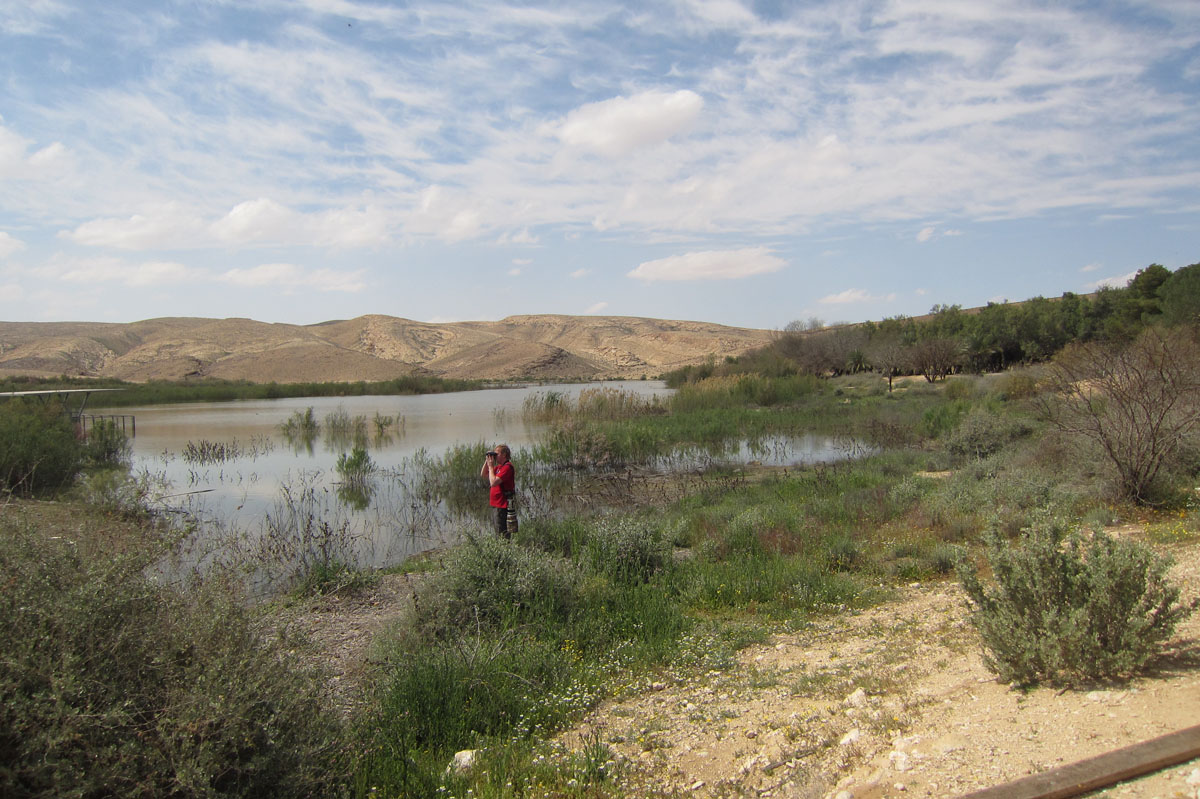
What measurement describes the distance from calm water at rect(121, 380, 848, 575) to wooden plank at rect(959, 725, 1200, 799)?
8.95 meters

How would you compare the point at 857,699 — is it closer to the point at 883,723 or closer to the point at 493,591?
the point at 883,723

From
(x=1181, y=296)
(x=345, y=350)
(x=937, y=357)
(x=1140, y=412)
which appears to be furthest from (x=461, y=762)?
Answer: (x=345, y=350)

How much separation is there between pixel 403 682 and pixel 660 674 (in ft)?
6.21

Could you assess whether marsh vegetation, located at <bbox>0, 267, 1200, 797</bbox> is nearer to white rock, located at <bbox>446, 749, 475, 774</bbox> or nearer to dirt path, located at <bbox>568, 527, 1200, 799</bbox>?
white rock, located at <bbox>446, 749, 475, 774</bbox>

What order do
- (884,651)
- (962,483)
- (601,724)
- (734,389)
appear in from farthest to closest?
(734,389) → (962,483) → (884,651) → (601,724)

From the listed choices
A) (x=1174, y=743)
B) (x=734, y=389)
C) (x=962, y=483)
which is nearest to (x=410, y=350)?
(x=734, y=389)

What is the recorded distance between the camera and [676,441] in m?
20.6

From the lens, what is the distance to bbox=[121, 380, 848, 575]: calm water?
40.1 ft

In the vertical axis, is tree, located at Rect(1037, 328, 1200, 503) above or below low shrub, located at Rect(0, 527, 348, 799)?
above

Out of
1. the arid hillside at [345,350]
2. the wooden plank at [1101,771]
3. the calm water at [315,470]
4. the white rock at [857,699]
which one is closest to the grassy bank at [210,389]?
the arid hillside at [345,350]

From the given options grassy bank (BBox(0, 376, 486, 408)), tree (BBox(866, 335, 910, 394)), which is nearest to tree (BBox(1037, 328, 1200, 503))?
tree (BBox(866, 335, 910, 394))

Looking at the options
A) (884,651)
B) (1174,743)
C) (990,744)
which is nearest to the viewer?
(1174,743)

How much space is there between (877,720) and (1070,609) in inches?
49.4

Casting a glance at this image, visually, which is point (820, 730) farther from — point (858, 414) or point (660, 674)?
point (858, 414)
